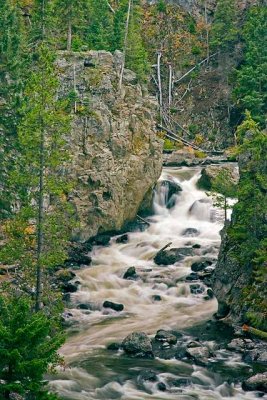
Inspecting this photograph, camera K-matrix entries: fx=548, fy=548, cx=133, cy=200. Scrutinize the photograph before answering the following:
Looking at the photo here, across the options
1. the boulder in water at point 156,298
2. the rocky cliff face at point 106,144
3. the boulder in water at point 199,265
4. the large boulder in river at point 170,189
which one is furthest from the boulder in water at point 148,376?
the large boulder in river at point 170,189

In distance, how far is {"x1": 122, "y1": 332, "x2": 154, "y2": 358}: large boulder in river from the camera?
2571 cm

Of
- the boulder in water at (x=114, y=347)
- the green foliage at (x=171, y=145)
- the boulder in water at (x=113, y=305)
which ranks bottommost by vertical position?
the boulder in water at (x=113, y=305)

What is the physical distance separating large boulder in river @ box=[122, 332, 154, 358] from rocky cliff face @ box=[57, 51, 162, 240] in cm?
1844

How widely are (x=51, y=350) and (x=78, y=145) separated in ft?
108

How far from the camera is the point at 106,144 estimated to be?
4659 cm

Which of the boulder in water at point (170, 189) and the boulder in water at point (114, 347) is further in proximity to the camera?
the boulder in water at point (170, 189)

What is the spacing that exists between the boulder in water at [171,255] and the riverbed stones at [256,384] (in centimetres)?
1843

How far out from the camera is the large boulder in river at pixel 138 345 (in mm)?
25711

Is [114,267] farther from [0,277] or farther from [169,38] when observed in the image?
[169,38]

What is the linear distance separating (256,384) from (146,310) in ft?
38.9

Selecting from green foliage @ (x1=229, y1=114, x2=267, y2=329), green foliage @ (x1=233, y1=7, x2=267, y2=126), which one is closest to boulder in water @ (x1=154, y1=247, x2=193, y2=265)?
green foliage @ (x1=229, y1=114, x2=267, y2=329)

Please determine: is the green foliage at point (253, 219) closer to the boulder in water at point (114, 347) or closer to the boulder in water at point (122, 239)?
the boulder in water at point (114, 347)

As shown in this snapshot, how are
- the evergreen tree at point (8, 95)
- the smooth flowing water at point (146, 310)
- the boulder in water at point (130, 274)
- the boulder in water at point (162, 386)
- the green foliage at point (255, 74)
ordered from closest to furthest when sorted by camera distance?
the boulder in water at point (162, 386) → the smooth flowing water at point (146, 310) → the boulder in water at point (130, 274) → the evergreen tree at point (8, 95) → the green foliage at point (255, 74)

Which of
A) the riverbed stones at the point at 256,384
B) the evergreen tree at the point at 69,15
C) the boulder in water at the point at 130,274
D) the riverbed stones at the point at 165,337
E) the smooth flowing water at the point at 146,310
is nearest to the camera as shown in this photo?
the riverbed stones at the point at 256,384
